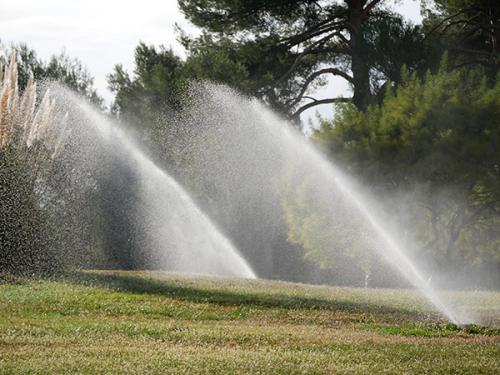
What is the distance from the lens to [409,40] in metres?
33.7

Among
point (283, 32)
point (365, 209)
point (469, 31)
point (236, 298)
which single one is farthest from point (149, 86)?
point (236, 298)

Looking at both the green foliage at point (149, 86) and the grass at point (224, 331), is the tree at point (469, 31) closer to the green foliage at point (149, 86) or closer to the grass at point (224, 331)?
the green foliage at point (149, 86)

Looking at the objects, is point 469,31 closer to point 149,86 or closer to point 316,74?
point 316,74

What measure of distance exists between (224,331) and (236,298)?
573 cm

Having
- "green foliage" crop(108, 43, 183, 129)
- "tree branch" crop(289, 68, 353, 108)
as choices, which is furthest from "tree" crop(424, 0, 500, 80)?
"green foliage" crop(108, 43, 183, 129)

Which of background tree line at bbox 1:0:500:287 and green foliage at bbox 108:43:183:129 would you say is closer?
background tree line at bbox 1:0:500:287

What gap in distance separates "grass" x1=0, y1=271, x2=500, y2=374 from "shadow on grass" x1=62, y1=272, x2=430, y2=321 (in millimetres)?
27

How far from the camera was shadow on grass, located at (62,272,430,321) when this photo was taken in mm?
18641

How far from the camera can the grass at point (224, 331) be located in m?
10.6

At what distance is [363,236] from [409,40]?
A: 8.45 metres

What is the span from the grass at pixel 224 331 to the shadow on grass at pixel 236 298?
27 millimetres

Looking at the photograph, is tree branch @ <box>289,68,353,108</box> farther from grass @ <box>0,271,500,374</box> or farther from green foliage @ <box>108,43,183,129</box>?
grass @ <box>0,271,500,374</box>

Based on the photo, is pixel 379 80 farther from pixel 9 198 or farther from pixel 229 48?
pixel 9 198

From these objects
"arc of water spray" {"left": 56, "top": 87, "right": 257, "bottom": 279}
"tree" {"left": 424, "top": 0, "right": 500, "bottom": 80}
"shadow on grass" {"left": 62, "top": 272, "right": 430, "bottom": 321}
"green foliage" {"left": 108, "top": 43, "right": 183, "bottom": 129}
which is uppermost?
"tree" {"left": 424, "top": 0, "right": 500, "bottom": 80}
